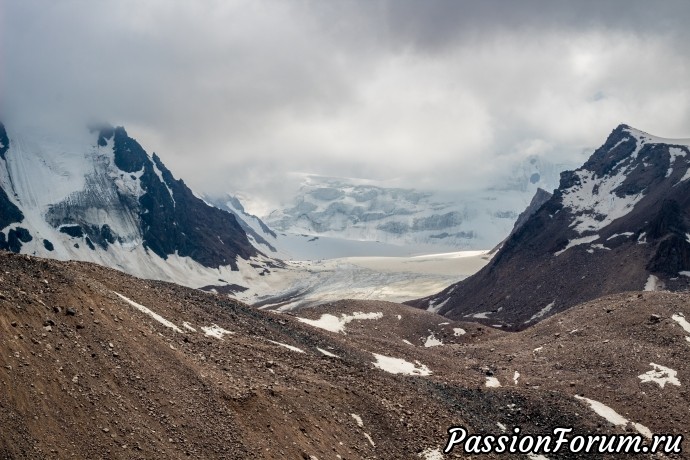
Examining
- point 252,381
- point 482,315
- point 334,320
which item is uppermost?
point 334,320

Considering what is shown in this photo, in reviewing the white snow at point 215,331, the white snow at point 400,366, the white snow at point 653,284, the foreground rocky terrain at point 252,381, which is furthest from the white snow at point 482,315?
the white snow at point 215,331

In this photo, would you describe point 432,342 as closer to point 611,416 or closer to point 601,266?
point 611,416

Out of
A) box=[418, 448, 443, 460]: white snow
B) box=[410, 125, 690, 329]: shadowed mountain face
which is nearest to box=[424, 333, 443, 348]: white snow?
box=[418, 448, 443, 460]: white snow

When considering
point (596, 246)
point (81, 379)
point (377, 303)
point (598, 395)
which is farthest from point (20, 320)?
point (596, 246)

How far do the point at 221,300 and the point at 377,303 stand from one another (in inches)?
1620

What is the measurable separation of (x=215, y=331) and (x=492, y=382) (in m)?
27.8

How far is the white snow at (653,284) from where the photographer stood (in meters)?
147

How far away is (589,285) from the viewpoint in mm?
159750

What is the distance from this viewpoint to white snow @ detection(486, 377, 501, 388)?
62.6m

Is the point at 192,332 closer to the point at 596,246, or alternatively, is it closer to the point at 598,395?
the point at 598,395

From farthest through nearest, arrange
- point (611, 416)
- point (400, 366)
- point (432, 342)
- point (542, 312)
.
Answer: point (542, 312) < point (432, 342) < point (400, 366) < point (611, 416)

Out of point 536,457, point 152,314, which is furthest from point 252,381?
point 536,457

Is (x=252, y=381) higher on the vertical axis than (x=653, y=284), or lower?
lower

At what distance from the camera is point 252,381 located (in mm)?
43156
